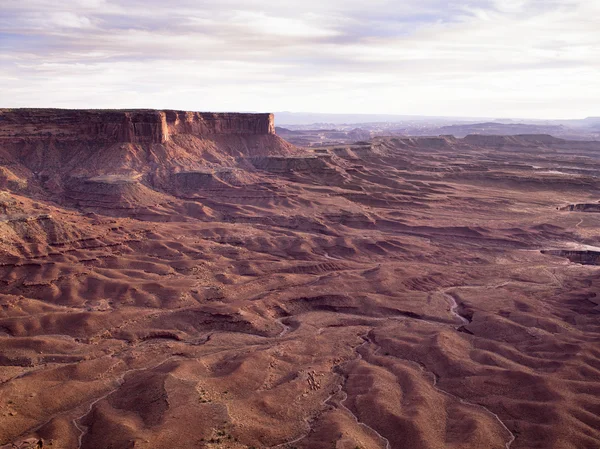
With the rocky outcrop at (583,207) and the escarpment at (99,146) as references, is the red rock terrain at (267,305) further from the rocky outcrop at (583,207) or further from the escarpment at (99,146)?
the rocky outcrop at (583,207)

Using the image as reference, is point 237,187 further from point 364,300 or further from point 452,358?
point 452,358

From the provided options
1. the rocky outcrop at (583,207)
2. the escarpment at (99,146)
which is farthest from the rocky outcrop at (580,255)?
the escarpment at (99,146)

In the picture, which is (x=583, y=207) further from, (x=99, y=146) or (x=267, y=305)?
(x=99, y=146)

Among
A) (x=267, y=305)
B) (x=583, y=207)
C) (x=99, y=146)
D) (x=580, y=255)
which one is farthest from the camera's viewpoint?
(x=583, y=207)

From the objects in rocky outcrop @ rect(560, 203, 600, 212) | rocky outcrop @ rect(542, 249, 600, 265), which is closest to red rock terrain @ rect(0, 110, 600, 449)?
rocky outcrop @ rect(542, 249, 600, 265)

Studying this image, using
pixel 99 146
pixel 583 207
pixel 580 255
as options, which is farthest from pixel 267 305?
pixel 583 207

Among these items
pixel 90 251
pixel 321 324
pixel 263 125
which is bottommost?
pixel 321 324

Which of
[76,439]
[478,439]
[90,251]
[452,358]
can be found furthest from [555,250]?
[76,439]

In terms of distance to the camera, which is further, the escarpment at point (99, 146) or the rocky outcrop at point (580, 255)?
the escarpment at point (99, 146)
